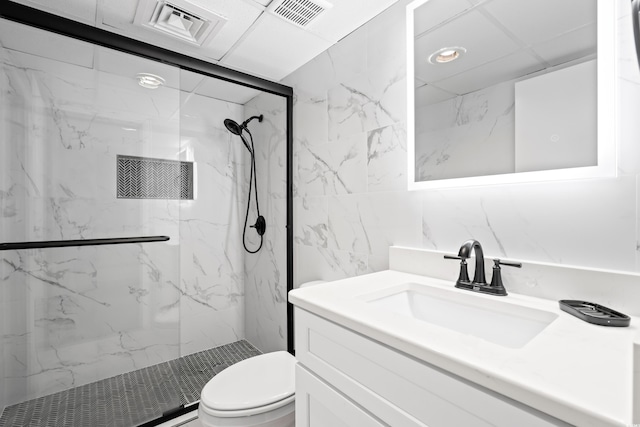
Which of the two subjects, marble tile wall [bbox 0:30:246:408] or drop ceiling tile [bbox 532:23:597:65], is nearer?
drop ceiling tile [bbox 532:23:597:65]

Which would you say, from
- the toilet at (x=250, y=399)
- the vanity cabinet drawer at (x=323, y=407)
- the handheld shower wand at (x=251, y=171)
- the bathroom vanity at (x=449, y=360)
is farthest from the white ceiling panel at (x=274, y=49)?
the toilet at (x=250, y=399)

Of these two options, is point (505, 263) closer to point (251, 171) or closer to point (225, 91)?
point (251, 171)

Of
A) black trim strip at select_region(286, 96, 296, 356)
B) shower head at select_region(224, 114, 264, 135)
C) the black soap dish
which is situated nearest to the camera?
the black soap dish

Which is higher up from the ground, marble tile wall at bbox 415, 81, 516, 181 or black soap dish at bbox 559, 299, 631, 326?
marble tile wall at bbox 415, 81, 516, 181

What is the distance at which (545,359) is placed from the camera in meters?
0.53

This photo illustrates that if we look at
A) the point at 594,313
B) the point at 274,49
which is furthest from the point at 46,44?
the point at 594,313

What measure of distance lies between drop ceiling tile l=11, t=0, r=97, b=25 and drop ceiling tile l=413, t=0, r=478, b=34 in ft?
→ 4.81

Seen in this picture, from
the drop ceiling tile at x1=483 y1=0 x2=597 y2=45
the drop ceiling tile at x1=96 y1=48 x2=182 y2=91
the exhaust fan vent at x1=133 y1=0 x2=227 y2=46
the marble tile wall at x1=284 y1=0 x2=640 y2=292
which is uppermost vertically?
the exhaust fan vent at x1=133 y1=0 x2=227 y2=46

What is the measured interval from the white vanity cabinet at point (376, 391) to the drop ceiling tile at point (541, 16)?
1.06 meters

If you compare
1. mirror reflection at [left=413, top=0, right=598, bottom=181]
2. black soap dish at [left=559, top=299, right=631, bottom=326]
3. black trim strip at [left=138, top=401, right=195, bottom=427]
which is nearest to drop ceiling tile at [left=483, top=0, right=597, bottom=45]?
mirror reflection at [left=413, top=0, right=598, bottom=181]

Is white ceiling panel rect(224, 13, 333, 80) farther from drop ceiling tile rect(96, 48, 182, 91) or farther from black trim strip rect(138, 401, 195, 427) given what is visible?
black trim strip rect(138, 401, 195, 427)

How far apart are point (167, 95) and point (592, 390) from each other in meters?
2.07

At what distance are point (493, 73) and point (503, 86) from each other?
0.07m

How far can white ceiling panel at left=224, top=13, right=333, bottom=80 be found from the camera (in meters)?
1.61
